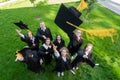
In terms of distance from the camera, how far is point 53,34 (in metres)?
13.6

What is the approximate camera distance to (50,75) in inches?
405

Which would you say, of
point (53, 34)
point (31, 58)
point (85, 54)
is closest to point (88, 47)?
point (85, 54)

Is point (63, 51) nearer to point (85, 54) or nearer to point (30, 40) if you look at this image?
point (85, 54)

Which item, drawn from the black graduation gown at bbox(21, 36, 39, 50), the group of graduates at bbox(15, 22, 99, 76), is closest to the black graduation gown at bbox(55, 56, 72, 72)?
the group of graduates at bbox(15, 22, 99, 76)

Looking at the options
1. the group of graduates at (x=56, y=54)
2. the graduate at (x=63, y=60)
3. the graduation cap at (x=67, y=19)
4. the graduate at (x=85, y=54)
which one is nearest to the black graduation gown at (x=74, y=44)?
the group of graduates at (x=56, y=54)

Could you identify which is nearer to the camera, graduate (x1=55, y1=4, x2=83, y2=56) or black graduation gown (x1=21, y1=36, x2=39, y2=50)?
graduate (x1=55, y1=4, x2=83, y2=56)

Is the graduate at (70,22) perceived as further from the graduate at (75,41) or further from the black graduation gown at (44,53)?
the black graduation gown at (44,53)

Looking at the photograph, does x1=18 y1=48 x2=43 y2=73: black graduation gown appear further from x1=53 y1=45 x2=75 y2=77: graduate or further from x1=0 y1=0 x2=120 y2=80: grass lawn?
x1=53 y1=45 x2=75 y2=77: graduate

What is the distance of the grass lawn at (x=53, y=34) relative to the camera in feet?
34.2

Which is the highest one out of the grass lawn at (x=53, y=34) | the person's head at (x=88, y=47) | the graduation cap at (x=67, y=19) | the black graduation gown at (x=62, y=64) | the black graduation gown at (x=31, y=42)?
the graduation cap at (x=67, y=19)

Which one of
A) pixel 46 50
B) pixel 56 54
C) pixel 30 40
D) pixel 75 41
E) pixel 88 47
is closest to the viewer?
pixel 88 47

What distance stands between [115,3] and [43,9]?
677 centimetres

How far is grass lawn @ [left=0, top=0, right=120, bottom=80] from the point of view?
1042 cm

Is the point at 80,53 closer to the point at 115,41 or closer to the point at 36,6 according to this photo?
the point at 115,41
